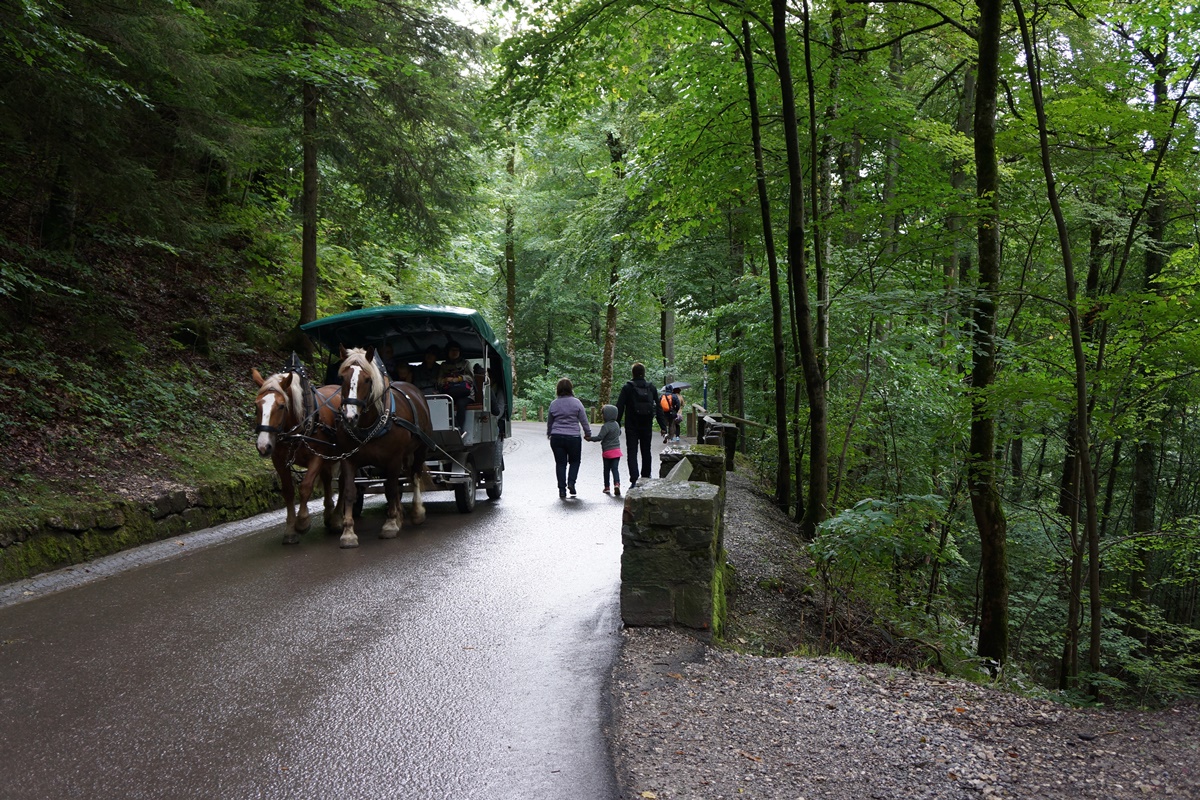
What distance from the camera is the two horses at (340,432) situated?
866cm

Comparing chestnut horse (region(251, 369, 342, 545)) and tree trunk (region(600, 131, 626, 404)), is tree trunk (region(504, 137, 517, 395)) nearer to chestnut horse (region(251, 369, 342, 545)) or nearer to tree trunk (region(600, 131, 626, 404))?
tree trunk (region(600, 131, 626, 404))

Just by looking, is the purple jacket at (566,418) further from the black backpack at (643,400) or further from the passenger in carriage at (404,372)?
the passenger in carriage at (404,372)

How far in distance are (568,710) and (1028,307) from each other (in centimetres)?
933

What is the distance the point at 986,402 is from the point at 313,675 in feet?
18.5

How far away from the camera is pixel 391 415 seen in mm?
9508

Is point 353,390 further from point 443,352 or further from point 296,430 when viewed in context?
point 443,352

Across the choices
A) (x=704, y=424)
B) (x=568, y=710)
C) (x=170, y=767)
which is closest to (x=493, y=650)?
(x=568, y=710)

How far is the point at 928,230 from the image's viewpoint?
8.21 m

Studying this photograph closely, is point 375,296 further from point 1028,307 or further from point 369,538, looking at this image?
point 1028,307

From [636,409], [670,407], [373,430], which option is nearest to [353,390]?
[373,430]

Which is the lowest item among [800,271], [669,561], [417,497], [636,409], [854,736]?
[854,736]

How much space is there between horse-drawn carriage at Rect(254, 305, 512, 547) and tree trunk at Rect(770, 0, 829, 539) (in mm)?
4762

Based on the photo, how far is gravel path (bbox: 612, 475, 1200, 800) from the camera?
3.50m

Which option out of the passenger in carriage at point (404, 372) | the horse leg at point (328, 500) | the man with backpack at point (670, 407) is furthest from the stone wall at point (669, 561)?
the man with backpack at point (670, 407)
